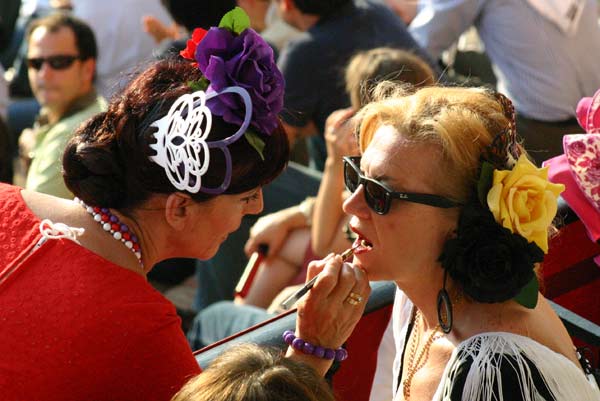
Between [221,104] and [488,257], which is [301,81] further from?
[488,257]

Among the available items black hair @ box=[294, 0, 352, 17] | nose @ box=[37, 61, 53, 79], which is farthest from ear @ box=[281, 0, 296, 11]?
nose @ box=[37, 61, 53, 79]

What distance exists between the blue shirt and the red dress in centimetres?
294

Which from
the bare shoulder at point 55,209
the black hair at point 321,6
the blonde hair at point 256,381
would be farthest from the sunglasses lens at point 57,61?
the blonde hair at point 256,381

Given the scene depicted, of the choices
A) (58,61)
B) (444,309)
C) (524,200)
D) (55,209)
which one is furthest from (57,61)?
(524,200)

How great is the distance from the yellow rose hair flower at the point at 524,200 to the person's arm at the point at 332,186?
159 centimetres

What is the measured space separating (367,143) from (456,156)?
309mm

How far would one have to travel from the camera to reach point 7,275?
1.82 metres

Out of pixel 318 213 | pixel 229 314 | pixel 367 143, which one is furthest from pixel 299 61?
pixel 367 143

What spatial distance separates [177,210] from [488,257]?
685mm

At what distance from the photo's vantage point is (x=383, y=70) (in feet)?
11.7

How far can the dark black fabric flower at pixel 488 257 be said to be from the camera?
72.1 inches

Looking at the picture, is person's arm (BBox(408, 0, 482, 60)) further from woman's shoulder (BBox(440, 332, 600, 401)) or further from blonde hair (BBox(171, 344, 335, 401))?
blonde hair (BBox(171, 344, 335, 401))

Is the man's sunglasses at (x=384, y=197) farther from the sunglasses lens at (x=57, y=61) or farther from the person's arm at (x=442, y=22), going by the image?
the sunglasses lens at (x=57, y=61)

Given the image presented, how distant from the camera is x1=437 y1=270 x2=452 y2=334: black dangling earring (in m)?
1.99
